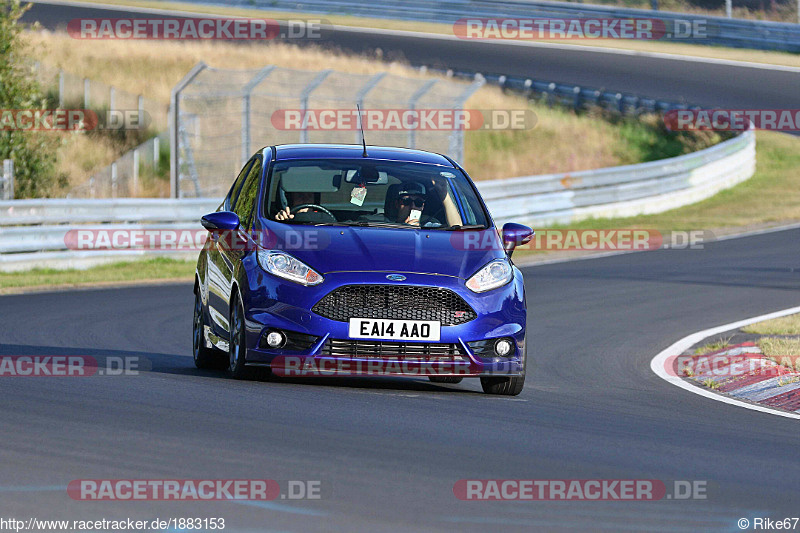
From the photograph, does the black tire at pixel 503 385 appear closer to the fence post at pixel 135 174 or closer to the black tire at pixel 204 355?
the black tire at pixel 204 355

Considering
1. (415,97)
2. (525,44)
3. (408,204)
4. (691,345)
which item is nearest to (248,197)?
(408,204)

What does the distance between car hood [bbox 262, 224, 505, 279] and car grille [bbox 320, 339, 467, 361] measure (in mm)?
463

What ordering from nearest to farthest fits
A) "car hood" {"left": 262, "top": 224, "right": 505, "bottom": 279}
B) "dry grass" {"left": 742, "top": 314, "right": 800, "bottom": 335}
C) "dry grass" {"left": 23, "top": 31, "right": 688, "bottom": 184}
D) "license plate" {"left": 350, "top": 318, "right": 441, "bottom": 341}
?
1. "license plate" {"left": 350, "top": 318, "right": 441, "bottom": 341}
2. "car hood" {"left": 262, "top": 224, "right": 505, "bottom": 279}
3. "dry grass" {"left": 742, "top": 314, "right": 800, "bottom": 335}
4. "dry grass" {"left": 23, "top": 31, "right": 688, "bottom": 184}

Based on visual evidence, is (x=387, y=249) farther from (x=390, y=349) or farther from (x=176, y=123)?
(x=176, y=123)

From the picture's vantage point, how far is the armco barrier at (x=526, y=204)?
19.7m

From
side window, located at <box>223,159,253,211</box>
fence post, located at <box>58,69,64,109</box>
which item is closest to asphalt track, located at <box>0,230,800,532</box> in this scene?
side window, located at <box>223,159,253,211</box>

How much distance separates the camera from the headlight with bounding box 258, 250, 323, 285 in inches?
365

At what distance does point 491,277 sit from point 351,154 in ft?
5.91

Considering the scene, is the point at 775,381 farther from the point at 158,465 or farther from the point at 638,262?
the point at 638,262

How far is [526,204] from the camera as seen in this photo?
24.9 meters

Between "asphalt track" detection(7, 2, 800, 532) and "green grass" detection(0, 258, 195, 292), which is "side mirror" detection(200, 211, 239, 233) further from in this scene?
"green grass" detection(0, 258, 195, 292)

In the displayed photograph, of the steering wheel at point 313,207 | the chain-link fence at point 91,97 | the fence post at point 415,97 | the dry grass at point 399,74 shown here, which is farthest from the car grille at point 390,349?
the dry grass at point 399,74

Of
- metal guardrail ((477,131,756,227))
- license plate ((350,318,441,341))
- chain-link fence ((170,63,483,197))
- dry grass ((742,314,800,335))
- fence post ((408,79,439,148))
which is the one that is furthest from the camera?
fence post ((408,79,439,148))

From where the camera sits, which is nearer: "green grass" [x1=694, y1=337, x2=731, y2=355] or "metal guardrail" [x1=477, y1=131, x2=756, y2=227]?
"green grass" [x1=694, y1=337, x2=731, y2=355]
